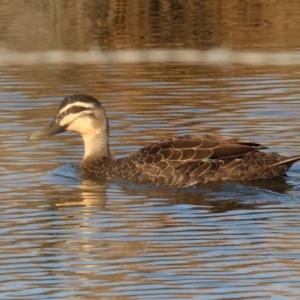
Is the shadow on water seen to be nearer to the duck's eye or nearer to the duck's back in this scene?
the duck's back

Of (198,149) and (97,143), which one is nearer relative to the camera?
(198,149)

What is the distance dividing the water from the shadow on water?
21mm

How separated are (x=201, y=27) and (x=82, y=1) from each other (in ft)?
14.9

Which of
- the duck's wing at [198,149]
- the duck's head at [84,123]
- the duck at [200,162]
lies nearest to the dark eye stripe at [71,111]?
the duck's head at [84,123]

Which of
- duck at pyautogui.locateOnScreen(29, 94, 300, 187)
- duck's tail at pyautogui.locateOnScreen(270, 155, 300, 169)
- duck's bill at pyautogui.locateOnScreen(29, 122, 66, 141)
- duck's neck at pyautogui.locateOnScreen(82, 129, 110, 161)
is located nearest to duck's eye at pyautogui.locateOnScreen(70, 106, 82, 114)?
duck's bill at pyautogui.locateOnScreen(29, 122, 66, 141)

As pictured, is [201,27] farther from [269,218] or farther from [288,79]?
[269,218]

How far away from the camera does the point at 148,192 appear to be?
1231 centimetres

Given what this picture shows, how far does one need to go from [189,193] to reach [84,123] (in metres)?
1.99

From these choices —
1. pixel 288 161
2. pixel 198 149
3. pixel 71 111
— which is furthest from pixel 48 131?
pixel 288 161

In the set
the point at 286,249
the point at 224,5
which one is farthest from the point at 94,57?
the point at 286,249

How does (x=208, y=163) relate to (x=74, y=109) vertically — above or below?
below

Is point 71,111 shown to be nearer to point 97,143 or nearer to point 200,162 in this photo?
point 97,143

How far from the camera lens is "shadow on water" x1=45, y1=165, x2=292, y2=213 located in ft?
38.0

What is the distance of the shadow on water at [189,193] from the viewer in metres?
11.6
